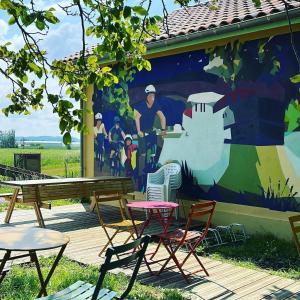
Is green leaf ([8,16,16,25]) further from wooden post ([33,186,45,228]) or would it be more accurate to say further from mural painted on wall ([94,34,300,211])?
wooden post ([33,186,45,228])

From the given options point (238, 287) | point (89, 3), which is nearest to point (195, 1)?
point (89, 3)

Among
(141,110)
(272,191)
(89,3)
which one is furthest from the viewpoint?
(141,110)

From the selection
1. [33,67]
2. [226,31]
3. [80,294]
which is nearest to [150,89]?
[226,31]

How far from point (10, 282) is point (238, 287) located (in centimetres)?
256

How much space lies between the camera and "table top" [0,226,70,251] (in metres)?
3.65

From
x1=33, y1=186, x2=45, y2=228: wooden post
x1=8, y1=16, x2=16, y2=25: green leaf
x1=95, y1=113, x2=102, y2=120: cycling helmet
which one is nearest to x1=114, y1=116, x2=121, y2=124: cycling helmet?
x1=95, y1=113, x2=102, y2=120: cycling helmet

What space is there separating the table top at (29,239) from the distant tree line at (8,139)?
3450 centimetres

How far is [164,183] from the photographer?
937 cm

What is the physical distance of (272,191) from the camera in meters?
7.83

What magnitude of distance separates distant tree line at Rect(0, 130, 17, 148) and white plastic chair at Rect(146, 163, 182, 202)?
29.8 m

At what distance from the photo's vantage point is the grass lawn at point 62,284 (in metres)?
4.83

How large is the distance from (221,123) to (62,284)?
4.74m

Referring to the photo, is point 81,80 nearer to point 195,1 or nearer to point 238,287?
point 195,1

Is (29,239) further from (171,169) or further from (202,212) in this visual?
(171,169)
